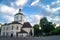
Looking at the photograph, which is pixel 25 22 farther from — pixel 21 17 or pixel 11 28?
pixel 11 28

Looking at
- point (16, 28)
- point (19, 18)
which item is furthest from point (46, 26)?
point (19, 18)

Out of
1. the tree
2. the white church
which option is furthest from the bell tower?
the tree

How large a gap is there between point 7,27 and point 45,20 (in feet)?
52.0

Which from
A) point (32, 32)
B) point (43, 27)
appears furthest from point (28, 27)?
point (43, 27)

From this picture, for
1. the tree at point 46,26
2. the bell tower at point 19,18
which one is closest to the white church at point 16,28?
the bell tower at point 19,18

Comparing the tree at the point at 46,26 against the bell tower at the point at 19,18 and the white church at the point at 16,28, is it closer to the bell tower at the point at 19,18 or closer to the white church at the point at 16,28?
the white church at the point at 16,28

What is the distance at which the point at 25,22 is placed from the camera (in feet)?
186

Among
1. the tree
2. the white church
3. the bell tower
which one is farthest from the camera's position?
the bell tower

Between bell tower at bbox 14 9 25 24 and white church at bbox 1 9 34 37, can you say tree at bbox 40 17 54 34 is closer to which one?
white church at bbox 1 9 34 37

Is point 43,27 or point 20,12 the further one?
point 20,12

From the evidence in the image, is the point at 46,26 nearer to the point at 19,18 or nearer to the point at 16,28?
the point at 16,28

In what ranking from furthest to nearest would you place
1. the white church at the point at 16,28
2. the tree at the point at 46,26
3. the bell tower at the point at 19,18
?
1. the bell tower at the point at 19,18
2. the white church at the point at 16,28
3. the tree at the point at 46,26

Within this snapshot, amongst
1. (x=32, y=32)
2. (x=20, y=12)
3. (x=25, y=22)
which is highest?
(x=20, y=12)

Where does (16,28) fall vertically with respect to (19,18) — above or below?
below
